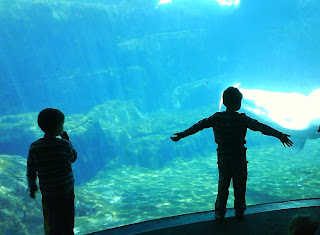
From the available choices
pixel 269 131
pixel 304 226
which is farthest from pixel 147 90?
pixel 304 226

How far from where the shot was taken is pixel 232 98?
3.01 metres

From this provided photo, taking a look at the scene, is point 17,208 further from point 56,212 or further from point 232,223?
point 232,223

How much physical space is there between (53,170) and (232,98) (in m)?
2.15

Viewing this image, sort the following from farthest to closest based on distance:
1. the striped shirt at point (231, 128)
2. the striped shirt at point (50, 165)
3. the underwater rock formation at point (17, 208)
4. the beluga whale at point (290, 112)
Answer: the beluga whale at point (290, 112) < the underwater rock formation at point (17, 208) < the striped shirt at point (231, 128) < the striped shirt at point (50, 165)

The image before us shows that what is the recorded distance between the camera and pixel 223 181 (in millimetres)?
3129

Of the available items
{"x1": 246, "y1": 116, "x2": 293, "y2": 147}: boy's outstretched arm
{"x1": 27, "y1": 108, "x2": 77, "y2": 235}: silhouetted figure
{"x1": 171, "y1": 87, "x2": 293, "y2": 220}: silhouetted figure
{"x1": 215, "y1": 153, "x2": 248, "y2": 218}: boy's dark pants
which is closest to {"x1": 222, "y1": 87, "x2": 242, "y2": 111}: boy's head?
{"x1": 171, "y1": 87, "x2": 293, "y2": 220}: silhouetted figure

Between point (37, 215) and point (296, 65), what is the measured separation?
3992 cm

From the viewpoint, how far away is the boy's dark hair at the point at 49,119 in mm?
2504

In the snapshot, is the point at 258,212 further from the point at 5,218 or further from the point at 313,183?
the point at 313,183

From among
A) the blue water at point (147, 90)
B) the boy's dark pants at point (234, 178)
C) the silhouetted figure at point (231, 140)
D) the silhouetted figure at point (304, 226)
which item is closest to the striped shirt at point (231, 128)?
the silhouetted figure at point (231, 140)

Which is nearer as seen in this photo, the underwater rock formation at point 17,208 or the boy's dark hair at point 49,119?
the boy's dark hair at point 49,119

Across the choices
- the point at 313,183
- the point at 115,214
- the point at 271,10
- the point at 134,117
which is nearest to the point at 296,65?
the point at 271,10

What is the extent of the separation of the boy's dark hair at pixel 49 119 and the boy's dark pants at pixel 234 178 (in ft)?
6.39

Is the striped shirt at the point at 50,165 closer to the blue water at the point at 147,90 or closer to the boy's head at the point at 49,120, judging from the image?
the boy's head at the point at 49,120
